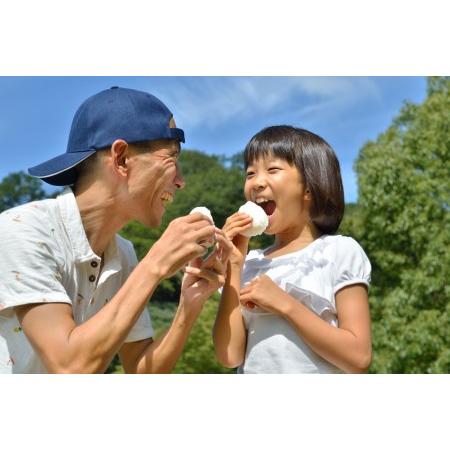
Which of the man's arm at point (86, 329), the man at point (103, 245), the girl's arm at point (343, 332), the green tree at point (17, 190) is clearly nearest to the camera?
the man's arm at point (86, 329)

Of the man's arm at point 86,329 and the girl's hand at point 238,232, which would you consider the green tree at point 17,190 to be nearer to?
the girl's hand at point 238,232

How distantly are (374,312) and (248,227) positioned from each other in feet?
42.2

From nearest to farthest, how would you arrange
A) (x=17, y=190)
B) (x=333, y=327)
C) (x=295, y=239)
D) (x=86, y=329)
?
(x=86, y=329), (x=333, y=327), (x=295, y=239), (x=17, y=190)

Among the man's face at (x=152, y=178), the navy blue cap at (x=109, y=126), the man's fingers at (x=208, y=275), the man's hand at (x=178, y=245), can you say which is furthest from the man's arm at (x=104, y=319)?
the navy blue cap at (x=109, y=126)

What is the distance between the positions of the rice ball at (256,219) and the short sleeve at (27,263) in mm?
788

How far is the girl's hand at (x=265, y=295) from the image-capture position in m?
2.38

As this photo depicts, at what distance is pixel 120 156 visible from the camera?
96.5 inches

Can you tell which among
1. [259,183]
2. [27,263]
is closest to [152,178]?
[259,183]

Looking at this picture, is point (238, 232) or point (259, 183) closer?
point (238, 232)

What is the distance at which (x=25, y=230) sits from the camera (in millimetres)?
2234

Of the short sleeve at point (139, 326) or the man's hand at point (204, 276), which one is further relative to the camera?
the short sleeve at point (139, 326)

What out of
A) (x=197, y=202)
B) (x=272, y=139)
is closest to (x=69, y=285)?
(x=272, y=139)

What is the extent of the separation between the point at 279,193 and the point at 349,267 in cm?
45

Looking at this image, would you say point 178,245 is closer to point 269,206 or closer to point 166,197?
point 166,197
